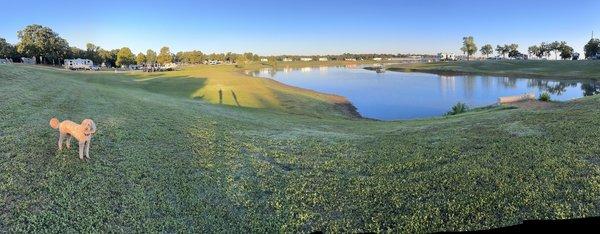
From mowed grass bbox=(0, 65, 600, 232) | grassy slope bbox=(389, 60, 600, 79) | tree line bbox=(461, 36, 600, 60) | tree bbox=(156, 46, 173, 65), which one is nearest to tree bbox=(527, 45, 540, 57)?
tree line bbox=(461, 36, 600, 60)

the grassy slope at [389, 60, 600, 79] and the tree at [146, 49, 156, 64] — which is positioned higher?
the tree at [146, 49, 156, 64]

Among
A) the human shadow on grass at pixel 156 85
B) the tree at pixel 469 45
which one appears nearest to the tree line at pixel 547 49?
the tree at pixel 469 45

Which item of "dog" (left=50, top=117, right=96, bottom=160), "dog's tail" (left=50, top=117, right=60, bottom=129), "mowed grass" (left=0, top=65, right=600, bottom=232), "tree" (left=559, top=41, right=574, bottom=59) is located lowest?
"mowed grass" (left=0, top=65, right=600, bottom=232)

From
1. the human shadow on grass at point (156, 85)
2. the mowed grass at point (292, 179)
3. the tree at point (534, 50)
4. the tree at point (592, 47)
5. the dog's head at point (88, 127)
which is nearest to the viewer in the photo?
the mowed grass at point (292, 179)

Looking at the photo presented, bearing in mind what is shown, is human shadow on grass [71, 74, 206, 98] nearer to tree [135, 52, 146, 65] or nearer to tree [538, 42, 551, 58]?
tree [135, 52, 146, 65]

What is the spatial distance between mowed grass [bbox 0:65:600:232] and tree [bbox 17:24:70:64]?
99.9 m

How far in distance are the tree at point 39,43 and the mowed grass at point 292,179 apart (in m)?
99.9

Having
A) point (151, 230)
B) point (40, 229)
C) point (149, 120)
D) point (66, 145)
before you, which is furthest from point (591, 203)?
point (149, 120)

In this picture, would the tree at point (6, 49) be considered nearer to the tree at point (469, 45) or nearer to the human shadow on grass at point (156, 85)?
the human shadow on grass at point (156, 85)

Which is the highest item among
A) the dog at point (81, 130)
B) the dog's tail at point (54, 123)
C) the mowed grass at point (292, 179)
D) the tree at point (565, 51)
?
the tree at point (565, 51)

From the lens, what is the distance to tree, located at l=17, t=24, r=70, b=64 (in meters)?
97.1

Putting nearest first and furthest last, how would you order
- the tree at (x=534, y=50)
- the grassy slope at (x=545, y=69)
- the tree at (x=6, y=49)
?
the grassy slope at (x=545, y=69)
the tree at (x=6, y=49)
the tree at (x=534, y=50)

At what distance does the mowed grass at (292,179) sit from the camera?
7.24 meters

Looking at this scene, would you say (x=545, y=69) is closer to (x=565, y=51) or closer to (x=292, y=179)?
(x=565, y=51)
